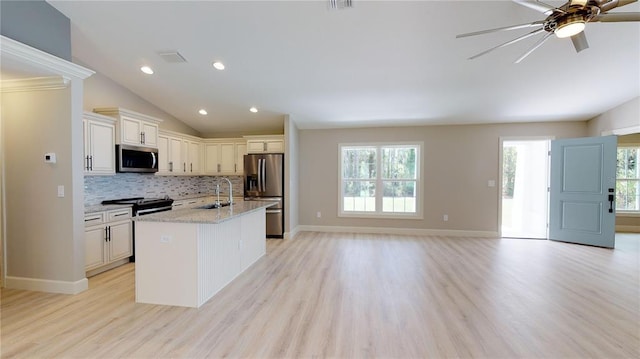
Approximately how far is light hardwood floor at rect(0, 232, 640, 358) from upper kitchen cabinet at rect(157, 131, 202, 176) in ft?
6.28

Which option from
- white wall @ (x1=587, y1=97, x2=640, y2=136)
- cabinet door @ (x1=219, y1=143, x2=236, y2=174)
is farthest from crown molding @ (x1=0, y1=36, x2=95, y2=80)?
white wall @ (x1=587, y1=97, x2=640, y2=136)

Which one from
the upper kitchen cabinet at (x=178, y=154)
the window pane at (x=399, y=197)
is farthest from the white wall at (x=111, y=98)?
the window pane at (x=399, y=197)

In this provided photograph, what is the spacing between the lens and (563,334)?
7.27ft

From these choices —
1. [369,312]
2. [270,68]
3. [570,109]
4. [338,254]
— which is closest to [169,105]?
[270,68]

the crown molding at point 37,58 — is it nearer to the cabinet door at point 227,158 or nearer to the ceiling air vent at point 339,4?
the ceiling air vent at point 339,4

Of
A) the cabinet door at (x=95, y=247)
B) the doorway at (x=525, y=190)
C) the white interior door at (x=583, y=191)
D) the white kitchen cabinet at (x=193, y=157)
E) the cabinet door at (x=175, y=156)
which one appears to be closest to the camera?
the cabinet door at (x=95, y=247)

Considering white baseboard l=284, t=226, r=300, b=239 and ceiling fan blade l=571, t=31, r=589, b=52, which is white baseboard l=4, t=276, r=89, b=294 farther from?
ceiling fan blade l=571, t=31, r=589, b=52

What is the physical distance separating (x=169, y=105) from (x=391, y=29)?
4.32 metres

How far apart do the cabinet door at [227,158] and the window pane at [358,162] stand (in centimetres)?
249

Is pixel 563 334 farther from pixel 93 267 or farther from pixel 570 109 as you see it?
pixel 93 267

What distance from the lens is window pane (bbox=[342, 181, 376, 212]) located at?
6.17 metres

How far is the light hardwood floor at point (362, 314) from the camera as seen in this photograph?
2033 mm

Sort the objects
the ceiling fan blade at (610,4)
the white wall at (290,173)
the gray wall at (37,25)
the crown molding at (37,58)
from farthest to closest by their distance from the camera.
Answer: the white wall at (290,173) → the gray wall at (37,25) → the crown molding at (37,58) → the ceiling fan blade at (610,4)

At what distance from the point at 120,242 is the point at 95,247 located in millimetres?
361
